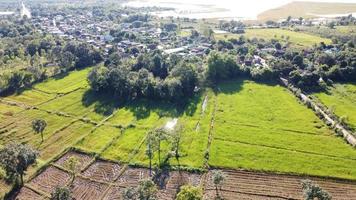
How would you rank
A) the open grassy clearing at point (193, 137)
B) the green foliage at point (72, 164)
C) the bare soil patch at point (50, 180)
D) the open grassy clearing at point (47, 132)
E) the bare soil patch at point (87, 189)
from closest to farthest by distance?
1. the bare soil patch at point (87, 189)
2. the bare soil patch at point (50, 180)
3. the green foliage at point (72, 164)
4. the open grassy clearing at point (193, 137)
5. the open grassy clearing at point (47, 132)

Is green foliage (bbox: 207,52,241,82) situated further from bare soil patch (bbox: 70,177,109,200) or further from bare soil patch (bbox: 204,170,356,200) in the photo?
bare soil patch (bbox: 70,177,109,200)

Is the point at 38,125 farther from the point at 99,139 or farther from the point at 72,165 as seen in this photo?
the point at 72,165

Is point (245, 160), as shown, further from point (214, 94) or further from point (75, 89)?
point (75, 89)

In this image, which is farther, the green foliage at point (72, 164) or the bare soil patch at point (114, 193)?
the green foliage at point (72, 164)

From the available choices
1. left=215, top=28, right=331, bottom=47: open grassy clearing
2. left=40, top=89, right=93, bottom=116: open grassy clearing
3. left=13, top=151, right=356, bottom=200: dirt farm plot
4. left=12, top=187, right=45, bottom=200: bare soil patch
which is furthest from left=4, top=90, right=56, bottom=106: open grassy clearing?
left=215, top=28, right=331, bottom=47: open grassy clearing

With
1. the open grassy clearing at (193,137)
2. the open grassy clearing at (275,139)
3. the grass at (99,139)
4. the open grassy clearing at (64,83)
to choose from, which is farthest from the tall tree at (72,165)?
the open grassy clearing at (64,83)

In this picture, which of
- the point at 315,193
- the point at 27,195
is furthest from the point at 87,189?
the point at 315,193

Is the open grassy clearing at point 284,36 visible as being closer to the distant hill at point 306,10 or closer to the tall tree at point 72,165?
the distant hill at point 306,10
